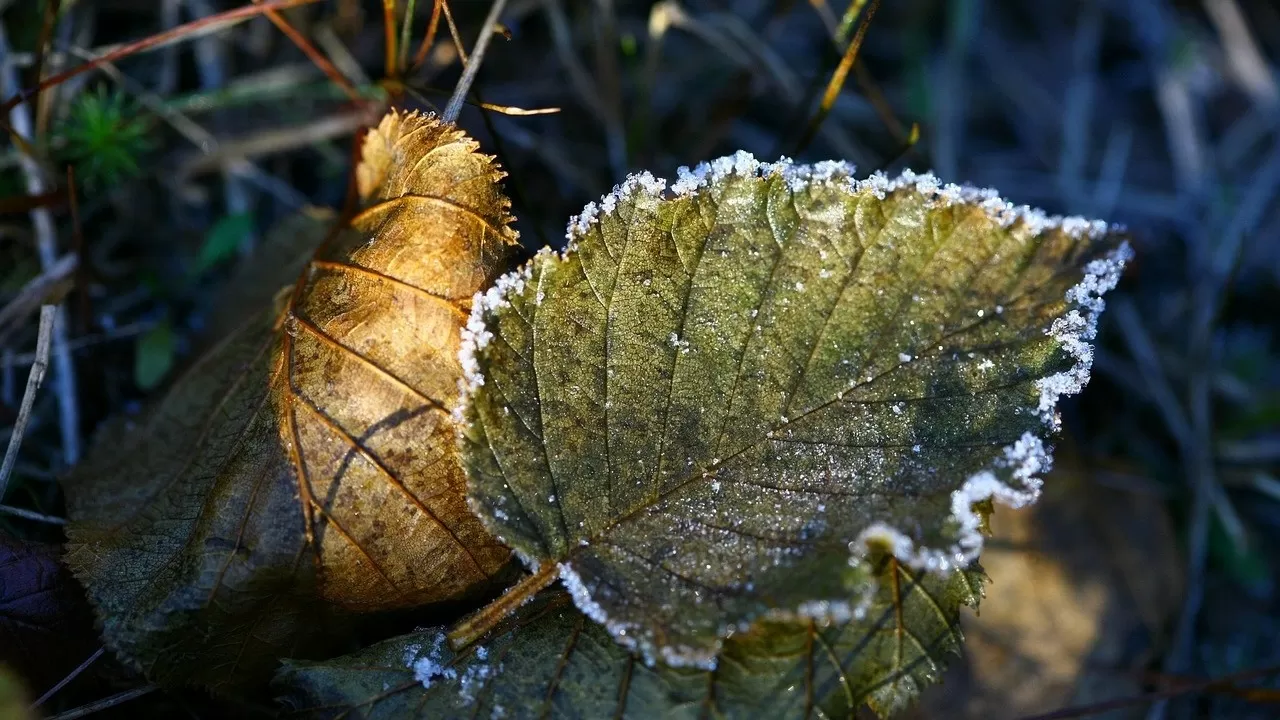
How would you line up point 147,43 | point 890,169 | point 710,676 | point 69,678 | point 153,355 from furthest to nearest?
point 890,169 → point 153,355 → point 147,43 → point 69,678 → point 710,676

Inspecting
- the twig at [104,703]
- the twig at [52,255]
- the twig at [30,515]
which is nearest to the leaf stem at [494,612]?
the twig at [104,703]

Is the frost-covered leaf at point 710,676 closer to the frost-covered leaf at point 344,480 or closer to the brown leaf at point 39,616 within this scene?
the frost-covered leaf at point 344,480

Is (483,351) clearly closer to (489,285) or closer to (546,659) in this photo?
(489,285)

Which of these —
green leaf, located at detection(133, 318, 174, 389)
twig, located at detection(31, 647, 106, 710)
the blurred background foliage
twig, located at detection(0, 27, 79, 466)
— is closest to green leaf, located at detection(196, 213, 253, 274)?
the blurred background foliage

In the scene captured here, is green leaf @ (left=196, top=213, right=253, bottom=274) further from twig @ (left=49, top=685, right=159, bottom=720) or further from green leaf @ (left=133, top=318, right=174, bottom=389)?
twig @ (left=49, top=685, right=159, bottom=720)

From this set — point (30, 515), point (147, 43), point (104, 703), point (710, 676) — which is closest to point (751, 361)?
point (710, 676)

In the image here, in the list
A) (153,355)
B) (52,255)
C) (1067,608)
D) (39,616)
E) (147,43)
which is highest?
(147,43)

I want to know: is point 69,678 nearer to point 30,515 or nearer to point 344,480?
point 30,515
